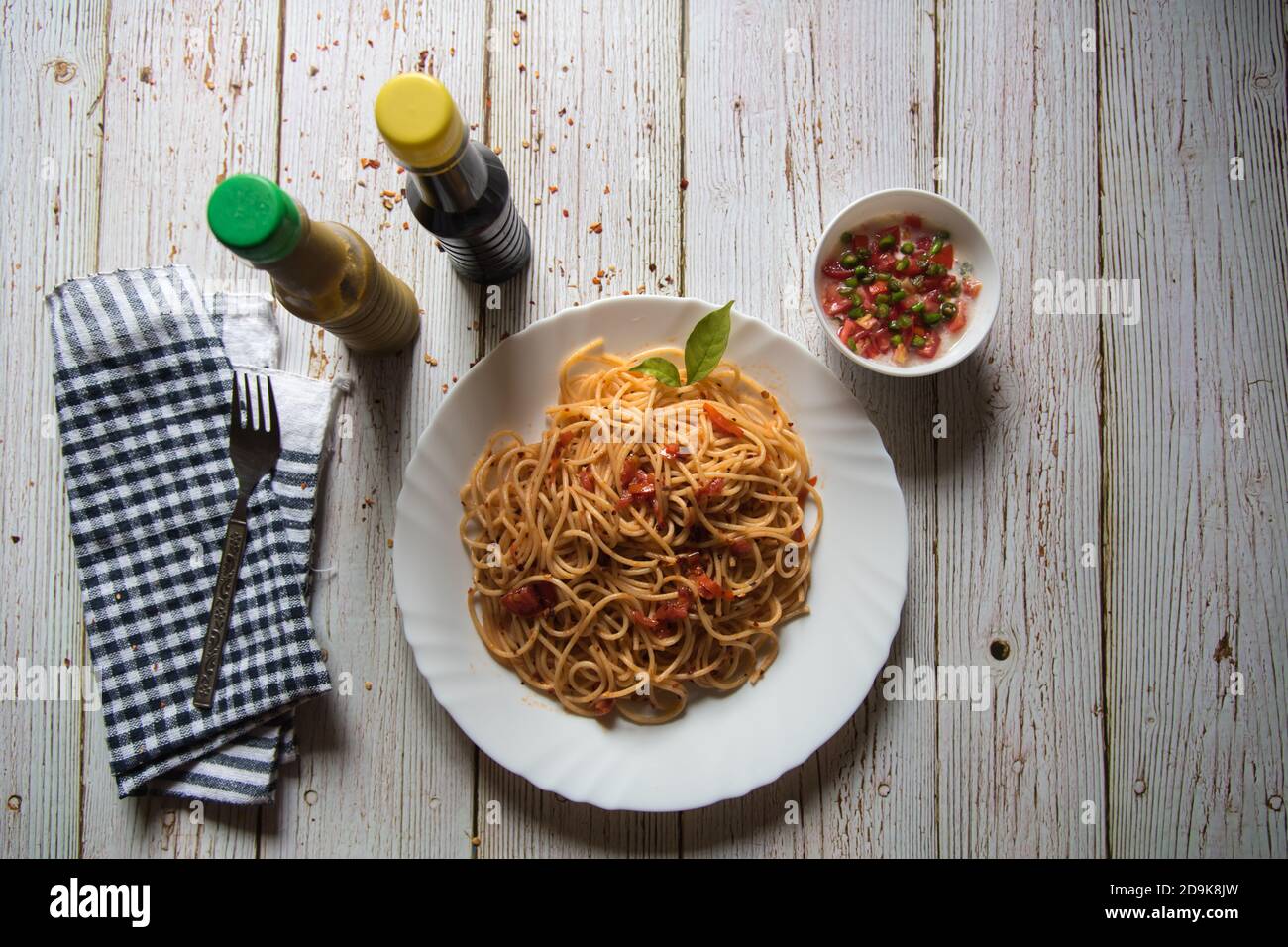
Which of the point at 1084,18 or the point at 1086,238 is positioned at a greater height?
the point at 1084,18

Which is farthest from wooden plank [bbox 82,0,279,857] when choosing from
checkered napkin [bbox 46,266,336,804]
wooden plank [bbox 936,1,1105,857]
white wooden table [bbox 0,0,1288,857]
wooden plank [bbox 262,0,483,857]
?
wooden plank [bbox 936,1,1105,857]

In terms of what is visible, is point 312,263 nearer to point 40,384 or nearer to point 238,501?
point 238,501

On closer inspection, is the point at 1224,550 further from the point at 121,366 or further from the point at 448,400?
the point at 121,366

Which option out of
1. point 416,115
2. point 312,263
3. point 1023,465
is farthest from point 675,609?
point 416,115

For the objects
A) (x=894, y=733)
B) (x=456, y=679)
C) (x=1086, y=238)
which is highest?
(x=1086, y=238)

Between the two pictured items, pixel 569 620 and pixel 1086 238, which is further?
pixel 1086 238

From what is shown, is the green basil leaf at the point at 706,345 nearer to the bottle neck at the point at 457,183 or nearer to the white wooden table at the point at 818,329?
the white wooden table at the point at 818,329

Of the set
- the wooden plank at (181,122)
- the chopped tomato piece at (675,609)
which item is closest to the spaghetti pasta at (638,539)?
the chopped tomato piece at (675,609)

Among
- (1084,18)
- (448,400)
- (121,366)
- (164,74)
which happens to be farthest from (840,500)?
(164,74)
